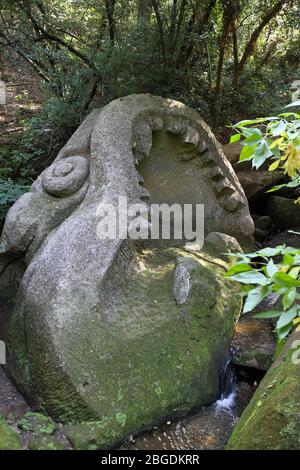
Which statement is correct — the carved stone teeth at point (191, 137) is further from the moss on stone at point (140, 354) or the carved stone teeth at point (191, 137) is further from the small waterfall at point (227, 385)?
the small waterfall at point (227, 385)

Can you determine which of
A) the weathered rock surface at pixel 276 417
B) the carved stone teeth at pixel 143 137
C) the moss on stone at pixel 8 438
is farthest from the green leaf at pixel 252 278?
the carved stone teeth at pixel 143 137

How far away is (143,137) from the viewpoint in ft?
15.9

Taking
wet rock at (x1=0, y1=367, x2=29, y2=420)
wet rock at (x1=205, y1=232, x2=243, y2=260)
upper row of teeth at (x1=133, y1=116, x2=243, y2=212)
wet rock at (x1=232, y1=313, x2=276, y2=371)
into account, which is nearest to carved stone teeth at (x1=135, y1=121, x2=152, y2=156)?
upper row of teeth at (x1=133, y1=116, x2=243, y2=212)

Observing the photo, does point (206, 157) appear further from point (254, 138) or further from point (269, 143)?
point (254, 138)

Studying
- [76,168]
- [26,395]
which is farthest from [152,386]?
[76,168]

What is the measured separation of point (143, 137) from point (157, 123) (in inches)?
10.6

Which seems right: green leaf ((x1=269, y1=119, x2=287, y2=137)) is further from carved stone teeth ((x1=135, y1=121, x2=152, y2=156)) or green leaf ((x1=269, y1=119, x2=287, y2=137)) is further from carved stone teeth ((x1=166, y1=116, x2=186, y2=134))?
carved stone teeth ((x1=166, y1=116, x2=186, y2=134))

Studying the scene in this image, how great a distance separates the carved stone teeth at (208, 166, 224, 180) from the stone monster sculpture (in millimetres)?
761

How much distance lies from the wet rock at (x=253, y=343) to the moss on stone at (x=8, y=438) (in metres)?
1.89

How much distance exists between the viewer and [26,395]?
3.70 m

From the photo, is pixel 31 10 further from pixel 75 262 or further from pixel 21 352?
pixel 21 352

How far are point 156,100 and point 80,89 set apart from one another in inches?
63.7

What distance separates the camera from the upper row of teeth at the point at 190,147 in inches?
191
